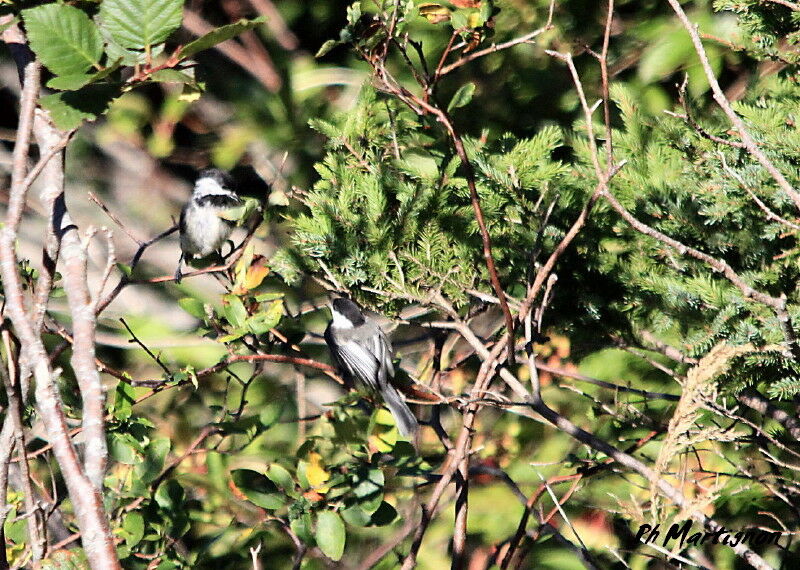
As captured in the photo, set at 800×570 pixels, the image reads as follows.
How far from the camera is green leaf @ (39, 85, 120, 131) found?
1405mm

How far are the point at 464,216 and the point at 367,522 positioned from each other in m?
0.96

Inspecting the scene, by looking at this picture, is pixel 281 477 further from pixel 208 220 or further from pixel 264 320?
pixel 208 220

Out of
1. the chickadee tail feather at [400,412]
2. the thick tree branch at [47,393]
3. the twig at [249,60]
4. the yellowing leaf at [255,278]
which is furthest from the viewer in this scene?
the twig at [249,60]

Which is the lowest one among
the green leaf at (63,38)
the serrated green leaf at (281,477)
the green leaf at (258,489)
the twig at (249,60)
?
the green leaf at (258,489)

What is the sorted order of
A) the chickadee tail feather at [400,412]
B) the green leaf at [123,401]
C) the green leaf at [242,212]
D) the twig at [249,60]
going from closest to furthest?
the green leaf at [123,401] < the green leaf at [242,212] < the chickadee tail feather at [400,412] < the twig at [249,60]

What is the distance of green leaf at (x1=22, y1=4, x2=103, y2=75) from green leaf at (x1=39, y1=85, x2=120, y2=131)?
4cm

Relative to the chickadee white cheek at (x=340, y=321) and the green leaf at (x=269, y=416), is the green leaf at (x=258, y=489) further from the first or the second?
the chickadee white cheek at (x=340, y=321)

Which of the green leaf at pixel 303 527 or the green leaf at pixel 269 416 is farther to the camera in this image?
the green leaf at pixel 269 416

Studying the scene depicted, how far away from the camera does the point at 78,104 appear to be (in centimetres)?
144

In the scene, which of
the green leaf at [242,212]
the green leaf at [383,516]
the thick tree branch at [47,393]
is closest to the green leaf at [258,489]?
the green leaf at [383,516]

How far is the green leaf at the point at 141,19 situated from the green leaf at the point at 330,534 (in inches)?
58.4

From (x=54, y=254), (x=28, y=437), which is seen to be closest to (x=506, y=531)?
(x=28, y=437)

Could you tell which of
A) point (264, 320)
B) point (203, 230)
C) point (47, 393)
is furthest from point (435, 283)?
point (203, 230)

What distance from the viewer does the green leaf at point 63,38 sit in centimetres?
141
